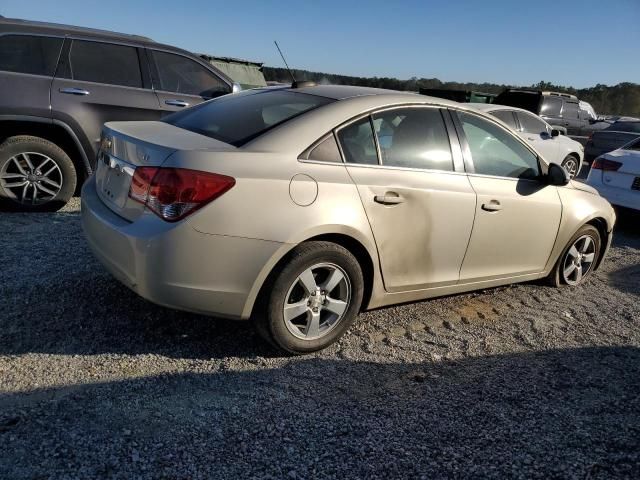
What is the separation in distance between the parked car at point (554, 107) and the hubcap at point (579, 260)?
38.9ft

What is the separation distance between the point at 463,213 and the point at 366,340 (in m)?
1.10

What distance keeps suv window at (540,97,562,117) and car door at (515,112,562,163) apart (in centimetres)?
508

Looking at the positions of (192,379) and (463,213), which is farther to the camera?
(463,213)

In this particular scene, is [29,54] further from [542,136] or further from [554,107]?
[554,107]

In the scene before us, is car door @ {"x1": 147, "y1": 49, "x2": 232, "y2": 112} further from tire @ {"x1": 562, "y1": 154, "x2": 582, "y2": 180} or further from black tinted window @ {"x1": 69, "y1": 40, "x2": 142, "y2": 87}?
tire @ {"x1": 562, "y1": 154, "x2": 582, "y2": 180}

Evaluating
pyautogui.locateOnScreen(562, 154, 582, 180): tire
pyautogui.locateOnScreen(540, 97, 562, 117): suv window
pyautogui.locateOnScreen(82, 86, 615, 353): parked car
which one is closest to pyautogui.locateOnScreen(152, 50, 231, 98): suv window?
pyautogui.locateOnScreen(82, 86, 615, 353): parked car

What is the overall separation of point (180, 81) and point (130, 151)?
381 cm

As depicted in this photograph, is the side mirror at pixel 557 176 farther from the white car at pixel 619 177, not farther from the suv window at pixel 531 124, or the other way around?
the suv window at pixel 531 124

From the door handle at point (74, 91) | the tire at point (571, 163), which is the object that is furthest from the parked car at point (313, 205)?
the tire at point (571, 163)

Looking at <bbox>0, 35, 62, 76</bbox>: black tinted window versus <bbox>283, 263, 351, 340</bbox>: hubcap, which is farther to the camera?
<bbox>0, 35, 62, 76</bbox>: black tinted window

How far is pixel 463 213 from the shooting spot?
3.83 meters

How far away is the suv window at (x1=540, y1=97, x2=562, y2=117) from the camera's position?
1667cm

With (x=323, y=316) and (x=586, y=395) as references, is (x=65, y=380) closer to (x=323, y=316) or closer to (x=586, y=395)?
(x=323, y=316)

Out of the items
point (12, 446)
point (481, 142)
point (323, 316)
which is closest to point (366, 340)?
point (323, 316)
